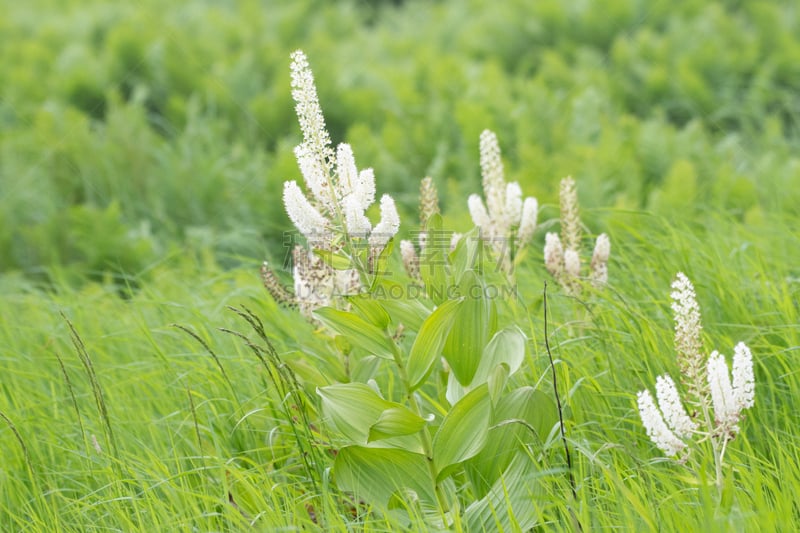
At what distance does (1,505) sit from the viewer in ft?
8.51

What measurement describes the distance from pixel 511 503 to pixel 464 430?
256mm

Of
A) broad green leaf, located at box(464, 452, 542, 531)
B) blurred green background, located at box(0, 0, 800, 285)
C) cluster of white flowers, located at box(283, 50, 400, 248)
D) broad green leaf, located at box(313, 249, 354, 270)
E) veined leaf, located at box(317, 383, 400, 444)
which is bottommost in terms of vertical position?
broad green leaf, located at box(464, 452, 542, 531)

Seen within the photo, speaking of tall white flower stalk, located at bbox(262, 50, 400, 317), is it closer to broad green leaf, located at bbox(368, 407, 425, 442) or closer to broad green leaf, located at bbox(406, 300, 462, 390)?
broad green leaf, located at bbox(406, 300, 462, 390)

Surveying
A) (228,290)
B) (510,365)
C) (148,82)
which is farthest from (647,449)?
(148,82)

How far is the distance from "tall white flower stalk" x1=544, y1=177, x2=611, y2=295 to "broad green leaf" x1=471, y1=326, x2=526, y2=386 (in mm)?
655

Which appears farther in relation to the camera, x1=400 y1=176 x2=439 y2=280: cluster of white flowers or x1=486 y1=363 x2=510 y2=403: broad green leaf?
x1=400 y1=176 x2=439 y2=280: cluster of white flowers

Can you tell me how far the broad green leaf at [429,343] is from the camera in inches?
85.1

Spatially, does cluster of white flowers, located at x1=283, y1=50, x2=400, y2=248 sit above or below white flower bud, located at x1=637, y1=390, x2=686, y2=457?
above

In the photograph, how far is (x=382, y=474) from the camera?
2289 millimetres

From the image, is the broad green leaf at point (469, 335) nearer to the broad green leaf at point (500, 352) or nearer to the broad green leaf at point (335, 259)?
the broad green leaf at point (500, 352)

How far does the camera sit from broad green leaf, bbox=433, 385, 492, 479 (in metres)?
2.14

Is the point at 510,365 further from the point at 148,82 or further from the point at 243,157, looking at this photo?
the point at 148,82

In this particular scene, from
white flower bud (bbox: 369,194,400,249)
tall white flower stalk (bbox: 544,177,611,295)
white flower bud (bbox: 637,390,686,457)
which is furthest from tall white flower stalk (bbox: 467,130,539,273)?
white flower bud (bbox: 637,390,686,457)

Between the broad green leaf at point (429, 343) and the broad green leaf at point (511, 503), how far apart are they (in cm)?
35
